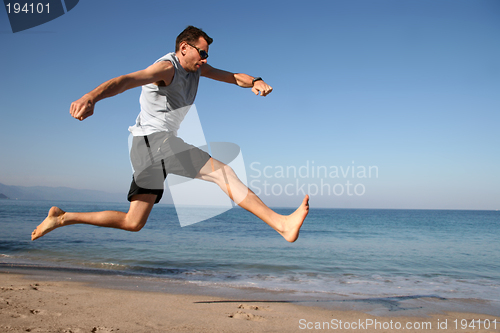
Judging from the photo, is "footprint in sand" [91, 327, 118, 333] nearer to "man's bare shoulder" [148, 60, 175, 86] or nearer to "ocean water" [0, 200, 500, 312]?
"man's bare shoulder" [148, 60, 175, 86]

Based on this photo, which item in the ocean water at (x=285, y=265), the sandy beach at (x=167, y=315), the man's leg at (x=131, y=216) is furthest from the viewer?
the ocean water at (x=285, y=265)

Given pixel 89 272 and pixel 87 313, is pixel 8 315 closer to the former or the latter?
pixel 87 313

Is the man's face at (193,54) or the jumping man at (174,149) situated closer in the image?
the jumping man at (174,149)

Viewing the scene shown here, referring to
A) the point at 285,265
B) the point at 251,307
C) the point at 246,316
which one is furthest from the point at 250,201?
the point at 285,265

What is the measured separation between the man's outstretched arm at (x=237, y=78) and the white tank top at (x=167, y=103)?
351 millimetres

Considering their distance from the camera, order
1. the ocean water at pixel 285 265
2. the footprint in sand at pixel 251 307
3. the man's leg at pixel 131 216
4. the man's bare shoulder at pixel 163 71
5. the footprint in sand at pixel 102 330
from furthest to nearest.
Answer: the ocean water at pixel 285 265 → the footprint in sand at pixel 251 307 → the footprint in sand at pixel 102 330 → the man's leg at pixel 131 216 → the man's bare shoulder at pixel 163 71

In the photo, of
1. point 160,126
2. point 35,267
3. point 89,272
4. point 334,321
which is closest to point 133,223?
point 160,126

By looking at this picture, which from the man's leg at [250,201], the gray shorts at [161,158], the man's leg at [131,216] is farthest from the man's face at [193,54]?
the man's leg at [131,216]

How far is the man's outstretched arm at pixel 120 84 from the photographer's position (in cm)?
177

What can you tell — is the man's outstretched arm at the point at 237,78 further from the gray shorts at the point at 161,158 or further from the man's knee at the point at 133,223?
the man's knee at the point at 133,223

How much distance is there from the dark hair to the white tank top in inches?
5.8

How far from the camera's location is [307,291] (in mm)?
5777

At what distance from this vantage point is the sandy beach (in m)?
3.22

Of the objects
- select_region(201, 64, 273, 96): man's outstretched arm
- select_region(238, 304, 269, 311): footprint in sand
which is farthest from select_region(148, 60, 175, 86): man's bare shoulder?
select_region(238, 304, 269, 311): footprint in sand
